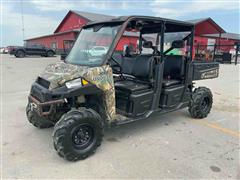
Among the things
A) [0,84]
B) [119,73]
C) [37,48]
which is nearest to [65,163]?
[119,73]

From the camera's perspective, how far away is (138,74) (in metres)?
3.90

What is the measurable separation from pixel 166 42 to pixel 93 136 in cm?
244

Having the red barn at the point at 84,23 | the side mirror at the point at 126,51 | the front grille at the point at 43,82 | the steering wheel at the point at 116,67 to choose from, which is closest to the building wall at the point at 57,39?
the red barn at the point at 84,23

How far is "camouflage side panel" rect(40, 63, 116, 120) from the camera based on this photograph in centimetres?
287

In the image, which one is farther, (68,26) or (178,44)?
(68,26)

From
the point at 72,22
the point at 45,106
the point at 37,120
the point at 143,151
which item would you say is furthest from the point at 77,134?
the point at 72,22

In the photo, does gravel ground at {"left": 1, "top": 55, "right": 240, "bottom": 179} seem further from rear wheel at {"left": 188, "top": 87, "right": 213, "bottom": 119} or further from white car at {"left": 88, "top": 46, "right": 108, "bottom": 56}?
white car at {"left": 88, "top": 46, "right": 108, "bottom": 56}

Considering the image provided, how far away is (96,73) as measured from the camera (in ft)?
9.65

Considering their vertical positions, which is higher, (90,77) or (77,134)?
(90,77)

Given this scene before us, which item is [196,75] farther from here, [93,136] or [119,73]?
[93,136]

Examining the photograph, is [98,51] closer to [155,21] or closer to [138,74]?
[138,74]

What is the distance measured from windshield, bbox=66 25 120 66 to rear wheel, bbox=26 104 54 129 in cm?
105

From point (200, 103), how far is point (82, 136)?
2696 millimetres

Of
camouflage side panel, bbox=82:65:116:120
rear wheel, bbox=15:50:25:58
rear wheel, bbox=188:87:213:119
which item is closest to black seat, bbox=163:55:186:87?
rear wheel, bbox=188:87:213:119
